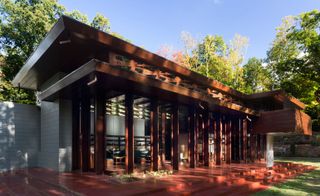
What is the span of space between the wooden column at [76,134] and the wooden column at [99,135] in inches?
71.9

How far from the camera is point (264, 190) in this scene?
7543mm

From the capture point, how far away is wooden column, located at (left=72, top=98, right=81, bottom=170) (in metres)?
9.19

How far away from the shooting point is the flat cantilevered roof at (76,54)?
6.11 m

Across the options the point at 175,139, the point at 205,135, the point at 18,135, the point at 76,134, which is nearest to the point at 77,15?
the point at 18,135

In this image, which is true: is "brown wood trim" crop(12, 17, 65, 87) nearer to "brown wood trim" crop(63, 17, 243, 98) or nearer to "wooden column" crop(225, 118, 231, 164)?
"brown wood trim" crop(63, 17, 243, 98)

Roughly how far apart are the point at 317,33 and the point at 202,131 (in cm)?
1228

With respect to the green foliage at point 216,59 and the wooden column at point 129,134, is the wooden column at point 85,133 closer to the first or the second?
the wooden column at point 129,134

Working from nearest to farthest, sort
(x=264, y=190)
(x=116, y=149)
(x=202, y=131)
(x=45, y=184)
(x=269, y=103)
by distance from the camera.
→ 1. (x=45, y=184)
2. (x=264, y=190)
3. (x=116, y=149)
4. (x=202, y=131)
5. (x=269, y=103)

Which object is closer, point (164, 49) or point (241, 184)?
point (241, 184)

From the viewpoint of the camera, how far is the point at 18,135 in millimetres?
11023

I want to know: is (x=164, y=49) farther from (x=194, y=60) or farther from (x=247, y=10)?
(x=247, y=10)

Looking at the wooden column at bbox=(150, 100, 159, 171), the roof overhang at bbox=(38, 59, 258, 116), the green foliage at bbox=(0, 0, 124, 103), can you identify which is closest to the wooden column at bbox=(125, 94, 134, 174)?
the roof overhang at bbox=(38, 59, 258, 116)

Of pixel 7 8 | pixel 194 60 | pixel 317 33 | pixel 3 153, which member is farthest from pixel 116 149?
pixel 194 60

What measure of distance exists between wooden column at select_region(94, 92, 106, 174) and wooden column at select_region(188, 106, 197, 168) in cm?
378
